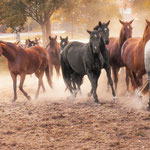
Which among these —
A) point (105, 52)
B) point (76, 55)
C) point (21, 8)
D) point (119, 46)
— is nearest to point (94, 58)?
point (105, 52)

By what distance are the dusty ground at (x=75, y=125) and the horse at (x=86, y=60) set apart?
844 mm

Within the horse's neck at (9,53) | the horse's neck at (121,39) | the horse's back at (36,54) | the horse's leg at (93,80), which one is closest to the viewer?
the horse's leg at (93,80)

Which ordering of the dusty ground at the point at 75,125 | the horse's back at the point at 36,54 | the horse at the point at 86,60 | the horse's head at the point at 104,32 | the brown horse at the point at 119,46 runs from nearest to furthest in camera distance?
the dusty ground at the point at 75,125 < the horse at the point at 86,60 < the horse's head at the point at 104,32 < the brown horse at the point at 119,46 < the horse's back at the point at 36,54

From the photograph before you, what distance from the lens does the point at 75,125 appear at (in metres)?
6.98

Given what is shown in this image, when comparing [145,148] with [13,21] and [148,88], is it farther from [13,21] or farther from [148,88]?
[13,21]

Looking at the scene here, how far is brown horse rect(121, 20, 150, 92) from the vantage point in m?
8.34

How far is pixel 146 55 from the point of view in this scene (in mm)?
7824

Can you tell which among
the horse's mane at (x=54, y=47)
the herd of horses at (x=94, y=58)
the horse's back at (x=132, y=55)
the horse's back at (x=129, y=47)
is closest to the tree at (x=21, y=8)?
the horse's mane at (x=54, y=47)

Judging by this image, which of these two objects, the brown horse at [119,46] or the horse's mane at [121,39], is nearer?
the brown horse at [119,46]

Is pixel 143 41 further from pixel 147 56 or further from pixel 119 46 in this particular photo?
pixel 119 46

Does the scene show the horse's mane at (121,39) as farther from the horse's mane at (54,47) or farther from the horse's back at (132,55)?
the horse's mane at (54,47)

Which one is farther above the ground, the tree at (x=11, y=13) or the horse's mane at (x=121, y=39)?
the tree at (x=11, y=13)

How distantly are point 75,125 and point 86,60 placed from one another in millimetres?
2855

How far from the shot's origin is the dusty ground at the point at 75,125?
5.78 metres
